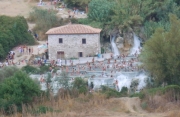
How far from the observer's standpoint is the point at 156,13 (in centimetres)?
5262

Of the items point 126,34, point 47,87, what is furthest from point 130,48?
point 47,87

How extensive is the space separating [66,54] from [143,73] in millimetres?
7770

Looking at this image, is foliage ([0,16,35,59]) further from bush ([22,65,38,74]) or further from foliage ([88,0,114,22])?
foliage ([88,0,114,22])

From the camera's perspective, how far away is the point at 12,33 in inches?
1959

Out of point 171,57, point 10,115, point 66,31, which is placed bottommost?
point 10,115

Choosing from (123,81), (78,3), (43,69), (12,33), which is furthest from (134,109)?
(78,3)

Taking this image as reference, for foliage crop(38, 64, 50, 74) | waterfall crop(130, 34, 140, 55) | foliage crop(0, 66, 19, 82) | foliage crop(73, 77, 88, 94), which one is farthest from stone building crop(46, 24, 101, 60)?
foliage crop(73, 77, 88, 94)

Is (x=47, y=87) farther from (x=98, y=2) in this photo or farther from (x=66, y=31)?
(x=98, y=2)

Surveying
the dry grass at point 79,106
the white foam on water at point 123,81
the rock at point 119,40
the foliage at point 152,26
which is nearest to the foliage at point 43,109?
the dry grass at point 79,106

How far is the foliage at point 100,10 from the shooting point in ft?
169

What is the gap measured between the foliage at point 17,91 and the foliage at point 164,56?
25.9 feet

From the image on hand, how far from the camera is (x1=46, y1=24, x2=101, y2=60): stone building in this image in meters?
47.2

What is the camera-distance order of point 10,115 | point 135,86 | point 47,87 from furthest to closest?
point 135,86, point 47,87, point 10,115

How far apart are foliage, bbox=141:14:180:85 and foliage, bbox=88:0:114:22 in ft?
41.5
